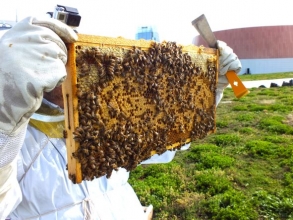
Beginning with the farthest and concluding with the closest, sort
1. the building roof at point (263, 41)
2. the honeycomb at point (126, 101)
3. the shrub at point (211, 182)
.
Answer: the building roof at point (263, 41) → the shrub at point (211, 182) → the honeycomb at point (126, 101)

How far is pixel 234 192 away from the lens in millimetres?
5352

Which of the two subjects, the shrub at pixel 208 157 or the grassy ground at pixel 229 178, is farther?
the shrub at pixel 208 157

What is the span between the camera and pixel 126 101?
2553mm

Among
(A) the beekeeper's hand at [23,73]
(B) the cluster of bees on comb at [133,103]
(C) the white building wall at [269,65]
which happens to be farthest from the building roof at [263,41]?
(A) the beekeeper's hand at [23,73]

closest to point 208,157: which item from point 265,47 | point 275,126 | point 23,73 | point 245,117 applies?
point 275,126

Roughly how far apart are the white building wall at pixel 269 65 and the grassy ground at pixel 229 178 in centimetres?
4509

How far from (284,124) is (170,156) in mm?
6657

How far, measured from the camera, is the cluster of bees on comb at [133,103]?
7.24ft

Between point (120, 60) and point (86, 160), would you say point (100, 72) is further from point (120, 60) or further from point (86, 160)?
point (86, 160)

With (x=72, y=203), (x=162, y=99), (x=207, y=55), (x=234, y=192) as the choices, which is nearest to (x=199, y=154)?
(x=234, y=192)

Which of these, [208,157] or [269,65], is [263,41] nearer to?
[269,65]

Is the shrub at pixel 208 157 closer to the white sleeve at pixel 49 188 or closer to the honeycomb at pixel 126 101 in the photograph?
the honeycomb at pixel 126 101

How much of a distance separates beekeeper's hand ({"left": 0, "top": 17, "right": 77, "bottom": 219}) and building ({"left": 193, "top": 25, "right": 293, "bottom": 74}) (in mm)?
50753

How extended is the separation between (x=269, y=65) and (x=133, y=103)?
175ft
